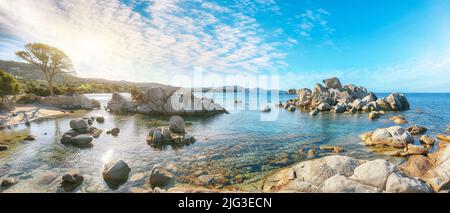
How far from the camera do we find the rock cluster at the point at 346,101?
2077 inches

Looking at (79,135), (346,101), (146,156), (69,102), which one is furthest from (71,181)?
(346,101)

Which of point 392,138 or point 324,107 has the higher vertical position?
point 324,107

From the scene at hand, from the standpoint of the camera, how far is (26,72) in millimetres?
112188

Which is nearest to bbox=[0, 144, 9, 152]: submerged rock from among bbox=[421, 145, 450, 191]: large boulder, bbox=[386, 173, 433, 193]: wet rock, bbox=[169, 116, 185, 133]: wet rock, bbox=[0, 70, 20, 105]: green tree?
bbox=[169, 116, 185, 133]: wet rock

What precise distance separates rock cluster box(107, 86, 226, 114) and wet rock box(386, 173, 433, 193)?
141 ft

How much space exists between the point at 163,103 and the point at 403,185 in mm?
46716

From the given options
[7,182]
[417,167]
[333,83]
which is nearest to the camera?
[7,182]

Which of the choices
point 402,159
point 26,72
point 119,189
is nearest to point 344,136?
point 402,159

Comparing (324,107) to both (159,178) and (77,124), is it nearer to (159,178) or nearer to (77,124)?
(159,178)

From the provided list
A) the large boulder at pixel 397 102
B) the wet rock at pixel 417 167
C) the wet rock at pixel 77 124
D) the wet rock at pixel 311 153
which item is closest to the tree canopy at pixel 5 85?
the wet rock at pixel 77 124

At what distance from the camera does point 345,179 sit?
26.8 ft

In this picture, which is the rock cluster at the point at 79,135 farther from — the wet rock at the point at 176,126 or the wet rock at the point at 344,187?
the wet rock at the point at 344,187

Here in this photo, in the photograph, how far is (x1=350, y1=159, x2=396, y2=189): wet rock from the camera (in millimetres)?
8220

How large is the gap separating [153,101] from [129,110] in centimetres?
644
